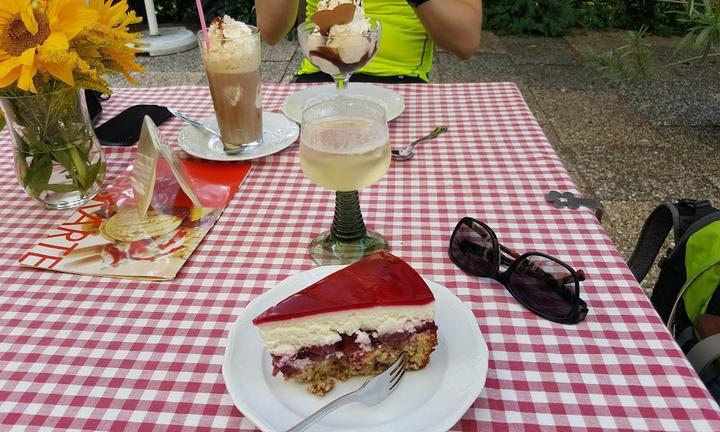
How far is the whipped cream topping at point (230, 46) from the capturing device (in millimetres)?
1241

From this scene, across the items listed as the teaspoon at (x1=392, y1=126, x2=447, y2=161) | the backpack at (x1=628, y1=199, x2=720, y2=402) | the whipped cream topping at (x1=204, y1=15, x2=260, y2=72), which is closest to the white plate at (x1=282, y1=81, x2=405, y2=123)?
the teaspoon at (x1=392, y1=126, x2=447, y2=161)

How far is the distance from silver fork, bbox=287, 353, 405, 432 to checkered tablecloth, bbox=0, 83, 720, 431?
0.31 ft

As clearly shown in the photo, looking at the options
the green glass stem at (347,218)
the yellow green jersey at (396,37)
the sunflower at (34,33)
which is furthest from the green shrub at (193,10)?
the green glass stem at (347,218)

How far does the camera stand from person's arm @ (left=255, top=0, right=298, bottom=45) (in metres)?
2.01

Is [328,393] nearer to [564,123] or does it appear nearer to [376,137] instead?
[376,137]

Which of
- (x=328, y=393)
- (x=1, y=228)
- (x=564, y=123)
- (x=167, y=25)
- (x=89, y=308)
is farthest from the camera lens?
(x=167, y=25)

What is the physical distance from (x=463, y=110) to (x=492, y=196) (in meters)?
0.49

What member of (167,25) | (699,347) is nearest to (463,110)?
(699,347)

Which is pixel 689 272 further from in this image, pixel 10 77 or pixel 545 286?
pixel 10 77

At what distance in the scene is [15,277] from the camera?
0.96 meters

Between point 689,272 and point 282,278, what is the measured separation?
87 centimetres

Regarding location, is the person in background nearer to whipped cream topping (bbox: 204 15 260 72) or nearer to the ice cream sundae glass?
the ice cream sundae glass

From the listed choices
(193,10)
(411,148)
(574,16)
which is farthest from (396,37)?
(193,10)

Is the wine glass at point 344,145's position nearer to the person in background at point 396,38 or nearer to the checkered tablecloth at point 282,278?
the checkered tablecloth at point 282,278
